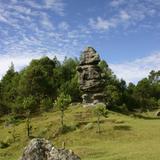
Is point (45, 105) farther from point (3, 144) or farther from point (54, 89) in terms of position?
point (3, 144)

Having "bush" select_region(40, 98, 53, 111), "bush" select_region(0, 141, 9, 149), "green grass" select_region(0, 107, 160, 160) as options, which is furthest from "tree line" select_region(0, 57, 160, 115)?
"bush" select_region(0, 141, 9, 149)

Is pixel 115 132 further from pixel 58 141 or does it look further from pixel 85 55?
pixel 85 55

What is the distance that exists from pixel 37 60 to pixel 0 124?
137ft

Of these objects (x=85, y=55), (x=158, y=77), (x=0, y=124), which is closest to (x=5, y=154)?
(x=0, y=124)

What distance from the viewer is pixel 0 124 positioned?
105 m

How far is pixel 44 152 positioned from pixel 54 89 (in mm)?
121360

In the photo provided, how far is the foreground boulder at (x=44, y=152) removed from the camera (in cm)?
1391

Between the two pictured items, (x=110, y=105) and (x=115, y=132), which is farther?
(x=110, y=105)

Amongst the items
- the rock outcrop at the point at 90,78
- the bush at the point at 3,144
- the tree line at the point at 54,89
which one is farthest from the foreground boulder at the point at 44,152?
the tree line at the point at 54,89

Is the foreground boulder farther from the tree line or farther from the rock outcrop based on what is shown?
the tree line

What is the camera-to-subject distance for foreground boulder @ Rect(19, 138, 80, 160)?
45.6 ft

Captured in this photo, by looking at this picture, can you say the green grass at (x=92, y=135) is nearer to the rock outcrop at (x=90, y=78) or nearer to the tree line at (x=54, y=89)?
the rock outcrop at (x=90, y=78)

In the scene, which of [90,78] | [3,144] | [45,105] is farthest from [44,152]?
[45,105]

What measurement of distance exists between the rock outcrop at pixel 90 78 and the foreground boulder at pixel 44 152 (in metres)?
92.1
